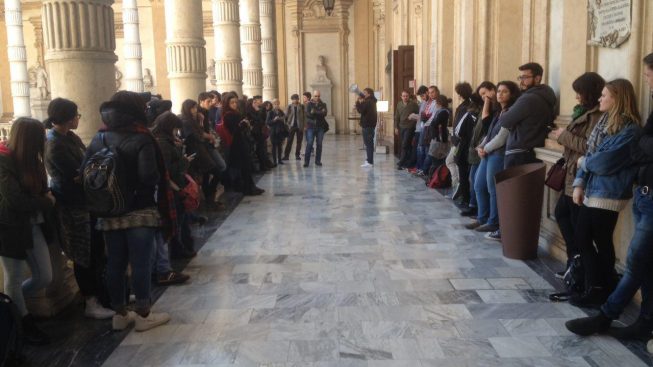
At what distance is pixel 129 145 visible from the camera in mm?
3734

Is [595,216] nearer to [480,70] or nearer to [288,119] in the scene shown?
[480,70]

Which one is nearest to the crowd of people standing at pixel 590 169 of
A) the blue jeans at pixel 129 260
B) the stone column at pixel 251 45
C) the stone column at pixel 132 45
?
the blue jeans at pixel 129 260

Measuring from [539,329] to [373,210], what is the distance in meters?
4.28

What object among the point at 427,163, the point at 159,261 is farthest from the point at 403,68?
the point at 159,261

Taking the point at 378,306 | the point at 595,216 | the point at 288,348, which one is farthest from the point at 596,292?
the point at 288,348

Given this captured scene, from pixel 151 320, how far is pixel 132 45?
19.0 metres

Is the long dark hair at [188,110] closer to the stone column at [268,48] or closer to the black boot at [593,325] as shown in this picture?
the black boot at [593,325]

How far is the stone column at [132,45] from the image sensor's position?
20.9m

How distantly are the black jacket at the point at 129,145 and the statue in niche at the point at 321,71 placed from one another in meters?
22.2

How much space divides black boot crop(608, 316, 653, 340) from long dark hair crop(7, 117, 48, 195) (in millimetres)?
3740

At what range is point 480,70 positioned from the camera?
8.52 metres

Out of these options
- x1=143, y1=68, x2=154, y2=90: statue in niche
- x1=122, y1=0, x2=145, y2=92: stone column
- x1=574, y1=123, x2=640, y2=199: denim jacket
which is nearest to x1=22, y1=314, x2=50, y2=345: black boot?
x1=574, y1=123, x2=640, y2=199: denim jacket

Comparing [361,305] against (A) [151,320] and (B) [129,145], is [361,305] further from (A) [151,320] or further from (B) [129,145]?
(B) [129,145]

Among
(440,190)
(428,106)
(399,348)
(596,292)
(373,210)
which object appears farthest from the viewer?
(428,106)
